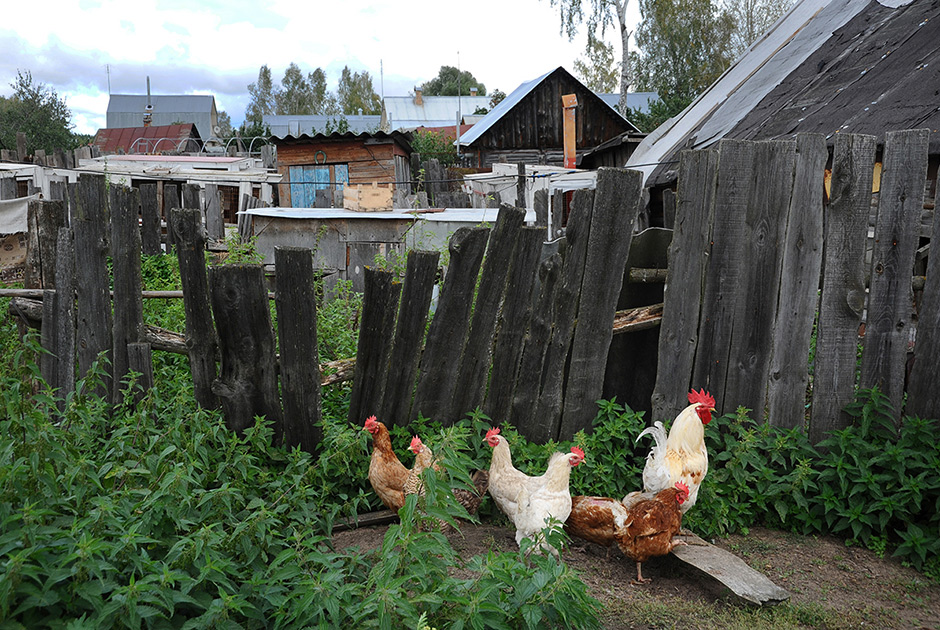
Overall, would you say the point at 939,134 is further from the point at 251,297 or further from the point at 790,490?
the point at 251,297

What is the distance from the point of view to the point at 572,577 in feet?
8.06

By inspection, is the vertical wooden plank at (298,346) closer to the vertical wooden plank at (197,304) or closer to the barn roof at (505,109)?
the vertical wooden plank at (197,304)

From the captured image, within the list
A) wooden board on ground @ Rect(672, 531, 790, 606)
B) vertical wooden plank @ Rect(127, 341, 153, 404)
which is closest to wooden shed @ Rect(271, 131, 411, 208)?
vertical wooden plank @ Rect(127, 341, 153, 404)

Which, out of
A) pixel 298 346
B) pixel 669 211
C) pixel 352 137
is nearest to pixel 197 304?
pixel 298 346

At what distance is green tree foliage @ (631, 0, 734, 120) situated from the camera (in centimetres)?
3856

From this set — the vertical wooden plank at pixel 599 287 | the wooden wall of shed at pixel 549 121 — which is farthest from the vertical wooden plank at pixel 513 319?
the wooden wall of shed at pixel 549 121

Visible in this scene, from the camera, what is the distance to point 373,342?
3865 millimetres

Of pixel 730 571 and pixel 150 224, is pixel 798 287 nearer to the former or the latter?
pixel 730 571

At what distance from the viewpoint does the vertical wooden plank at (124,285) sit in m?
4.06

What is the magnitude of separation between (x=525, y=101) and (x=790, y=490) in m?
28.0

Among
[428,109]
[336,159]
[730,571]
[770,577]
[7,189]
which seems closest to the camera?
[730,571]

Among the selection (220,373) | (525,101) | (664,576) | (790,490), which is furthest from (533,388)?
(525,101)

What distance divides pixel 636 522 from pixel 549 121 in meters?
28.7

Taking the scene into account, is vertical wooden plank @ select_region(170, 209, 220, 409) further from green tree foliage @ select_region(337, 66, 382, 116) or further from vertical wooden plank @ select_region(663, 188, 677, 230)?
green tree foliage @ select_region(337, 66, 382, 116)
